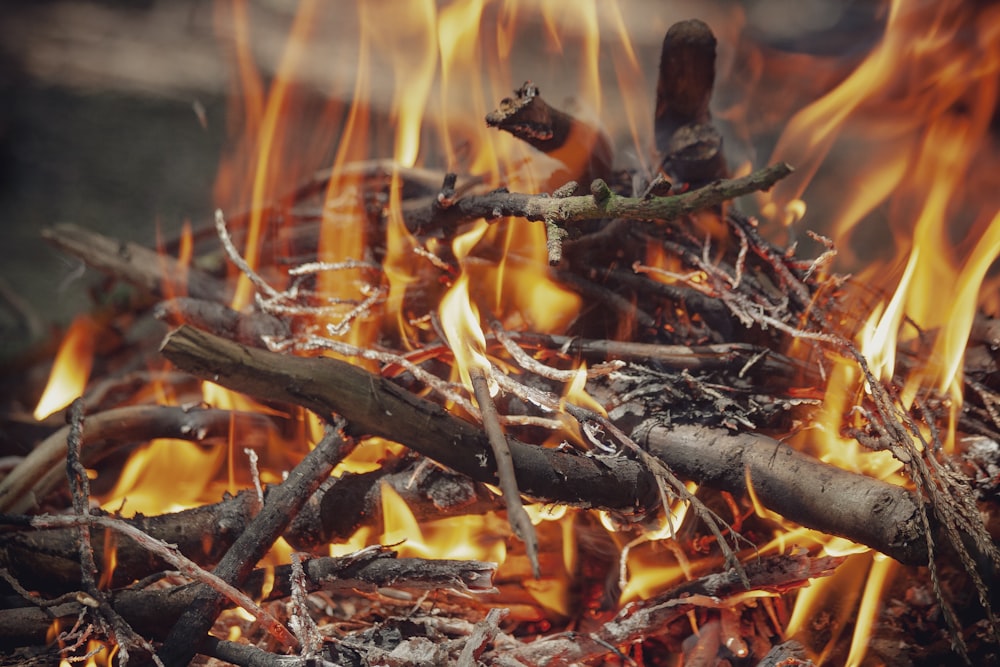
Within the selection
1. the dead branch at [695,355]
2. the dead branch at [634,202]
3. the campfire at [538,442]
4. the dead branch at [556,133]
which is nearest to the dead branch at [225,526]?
the campfire at [538,442]

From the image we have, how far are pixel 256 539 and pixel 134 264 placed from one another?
6.19ft

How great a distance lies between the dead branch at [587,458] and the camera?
1632 millimetres

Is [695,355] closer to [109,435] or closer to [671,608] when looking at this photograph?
[671,608]

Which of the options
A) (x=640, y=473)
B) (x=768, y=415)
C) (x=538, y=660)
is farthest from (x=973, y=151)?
(x=538, y=660)

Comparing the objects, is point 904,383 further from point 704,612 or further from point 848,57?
point 848,57

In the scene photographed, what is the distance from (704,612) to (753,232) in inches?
57.7

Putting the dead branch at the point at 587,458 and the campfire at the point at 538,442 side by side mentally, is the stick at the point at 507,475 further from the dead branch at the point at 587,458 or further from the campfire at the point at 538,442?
the dead branch at the point at 587,458

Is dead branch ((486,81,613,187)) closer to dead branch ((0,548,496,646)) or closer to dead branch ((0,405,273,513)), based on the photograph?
dead branch ((0,548,496,646))

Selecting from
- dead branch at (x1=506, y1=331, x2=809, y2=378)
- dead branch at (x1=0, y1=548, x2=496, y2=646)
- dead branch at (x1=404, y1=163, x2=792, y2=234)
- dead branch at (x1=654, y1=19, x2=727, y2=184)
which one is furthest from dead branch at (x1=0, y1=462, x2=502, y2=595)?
dead branch at (x1=654, y1=19, x2=727, y2=184)

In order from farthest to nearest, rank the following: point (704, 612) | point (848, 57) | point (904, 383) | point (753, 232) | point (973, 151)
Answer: point (848, 57), point (973, 151), point (753, 232), point (904, 383), point (704, 612)

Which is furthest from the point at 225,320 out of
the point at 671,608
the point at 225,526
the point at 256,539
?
the point at 671,608

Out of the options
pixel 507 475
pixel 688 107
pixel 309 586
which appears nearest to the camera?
pixel 507 475

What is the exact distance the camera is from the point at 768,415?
2.11 m

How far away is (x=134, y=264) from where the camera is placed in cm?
314
